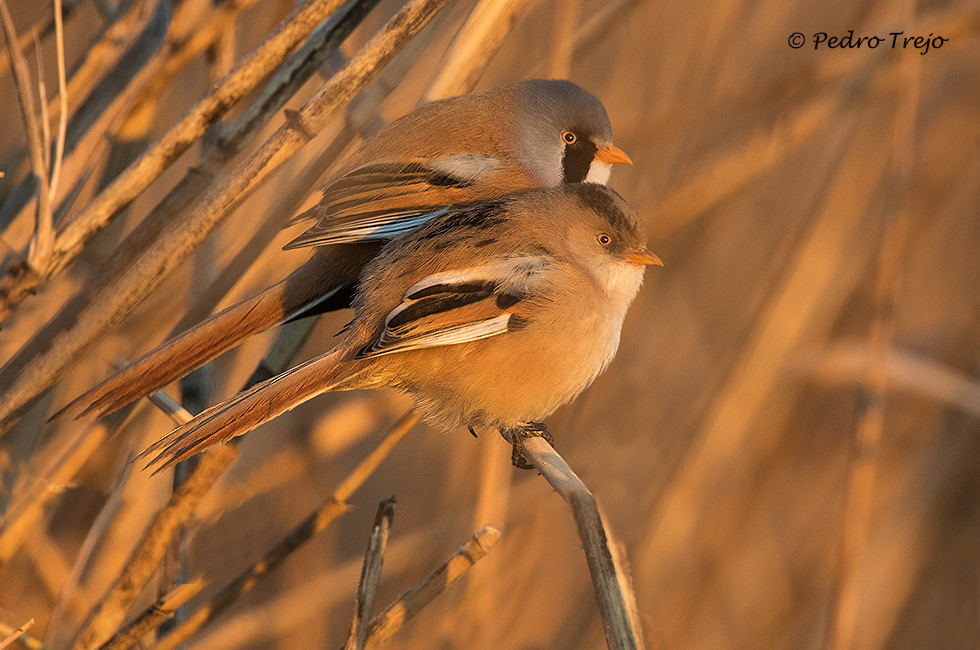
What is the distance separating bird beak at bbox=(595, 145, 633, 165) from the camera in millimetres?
2303

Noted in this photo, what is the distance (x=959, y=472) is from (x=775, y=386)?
747 mm

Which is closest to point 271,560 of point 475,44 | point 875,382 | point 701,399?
point 475,44

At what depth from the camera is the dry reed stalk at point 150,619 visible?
5.34 ft

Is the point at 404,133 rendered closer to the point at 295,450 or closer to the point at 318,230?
the point at 318,230

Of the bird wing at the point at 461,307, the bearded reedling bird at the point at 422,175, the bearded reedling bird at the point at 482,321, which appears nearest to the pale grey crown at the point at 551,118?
the bearded reedling bird at the point at 422,175

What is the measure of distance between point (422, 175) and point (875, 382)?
133cm

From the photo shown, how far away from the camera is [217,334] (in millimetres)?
1799

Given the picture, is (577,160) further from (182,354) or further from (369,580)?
(369,580)

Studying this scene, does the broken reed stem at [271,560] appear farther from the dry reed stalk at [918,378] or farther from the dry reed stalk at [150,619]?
the dry reed stalk at [918,378]

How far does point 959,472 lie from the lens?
114 inches

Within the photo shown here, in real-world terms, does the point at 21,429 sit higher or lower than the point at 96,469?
higher

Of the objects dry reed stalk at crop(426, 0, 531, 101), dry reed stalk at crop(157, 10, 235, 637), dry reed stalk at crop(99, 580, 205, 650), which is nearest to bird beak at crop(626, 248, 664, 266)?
dry reed stalk at crop(426, 0, 531, 101)

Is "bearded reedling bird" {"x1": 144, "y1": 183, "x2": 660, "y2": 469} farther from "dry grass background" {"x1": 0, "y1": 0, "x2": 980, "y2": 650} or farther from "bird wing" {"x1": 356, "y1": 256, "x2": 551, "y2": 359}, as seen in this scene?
"dry grass background" {"x1": 0, "y1": 0, "x2": 980, "y2": 650}

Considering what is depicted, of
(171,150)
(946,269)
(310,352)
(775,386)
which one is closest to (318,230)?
(171,150)
